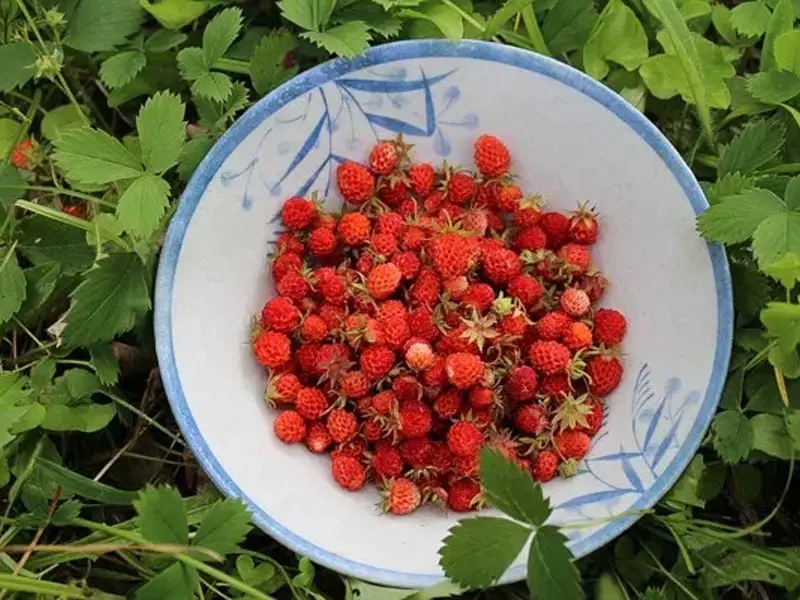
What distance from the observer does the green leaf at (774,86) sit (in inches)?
39.9

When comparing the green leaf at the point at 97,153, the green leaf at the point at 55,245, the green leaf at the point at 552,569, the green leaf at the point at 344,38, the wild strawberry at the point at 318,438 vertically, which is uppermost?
the green leaf at the point at 344,38

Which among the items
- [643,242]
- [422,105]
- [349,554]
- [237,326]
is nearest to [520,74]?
[422,105]

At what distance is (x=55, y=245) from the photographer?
1.04 meters

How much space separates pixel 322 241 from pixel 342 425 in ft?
0.62

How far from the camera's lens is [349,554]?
0.95m

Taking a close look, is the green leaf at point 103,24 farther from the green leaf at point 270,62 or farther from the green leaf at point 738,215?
the green leaf at point 738,215

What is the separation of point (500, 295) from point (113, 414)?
1.33 ft

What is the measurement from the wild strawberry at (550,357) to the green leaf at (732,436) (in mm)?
160

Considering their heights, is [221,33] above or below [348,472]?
above

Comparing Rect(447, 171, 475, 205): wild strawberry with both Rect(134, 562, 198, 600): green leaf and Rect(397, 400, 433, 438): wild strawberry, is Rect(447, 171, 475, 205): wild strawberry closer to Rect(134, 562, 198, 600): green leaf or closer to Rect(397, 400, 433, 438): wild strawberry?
Rect(397, 400, 433, 438): wild strawberry

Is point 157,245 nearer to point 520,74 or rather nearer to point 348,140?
point 348,140

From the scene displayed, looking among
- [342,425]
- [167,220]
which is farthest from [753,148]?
[167,220]

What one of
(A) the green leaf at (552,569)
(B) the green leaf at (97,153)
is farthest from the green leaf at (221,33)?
(A) the green leaf at (552,569)

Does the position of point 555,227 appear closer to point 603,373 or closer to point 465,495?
point 603,373
